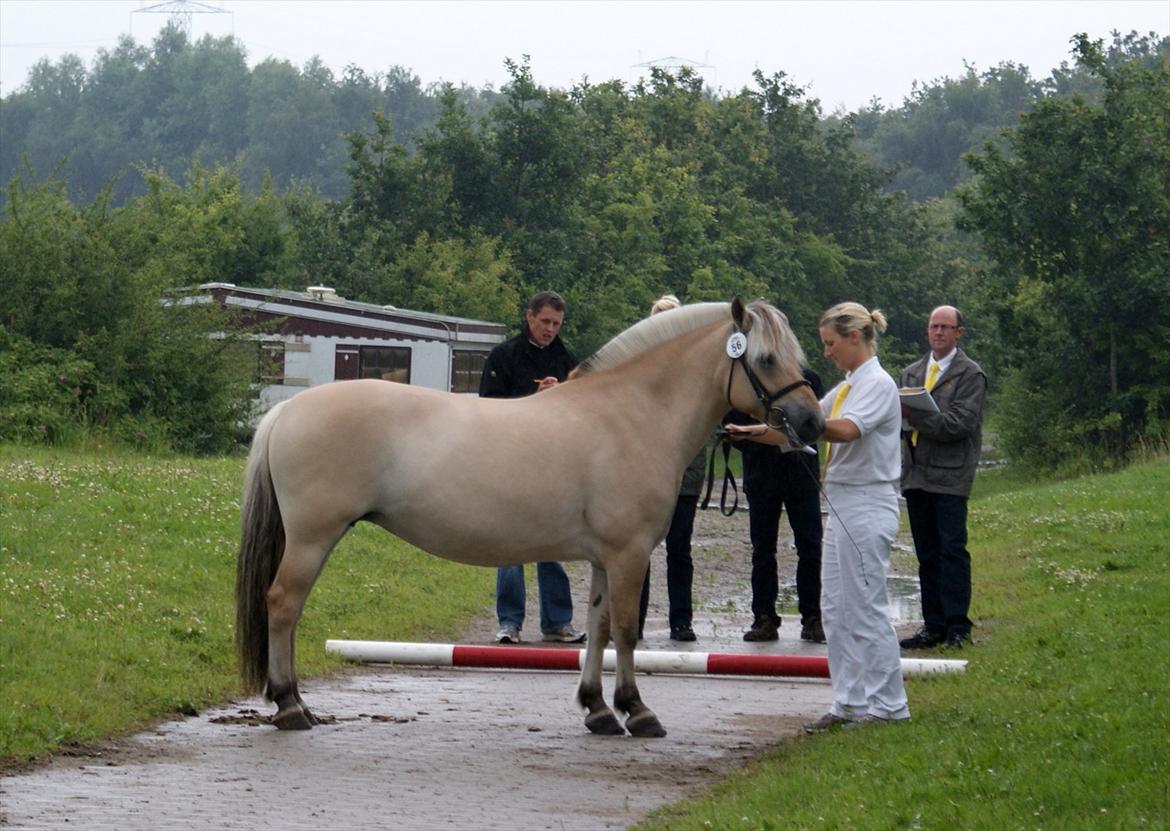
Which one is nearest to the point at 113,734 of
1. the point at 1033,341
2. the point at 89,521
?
the point at 89,521

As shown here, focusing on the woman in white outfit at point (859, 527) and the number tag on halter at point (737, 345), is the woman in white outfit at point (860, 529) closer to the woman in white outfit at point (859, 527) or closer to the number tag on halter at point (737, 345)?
the woman in white outfit at point (859, 527)

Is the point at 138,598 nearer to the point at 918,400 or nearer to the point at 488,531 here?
the point at 488,531

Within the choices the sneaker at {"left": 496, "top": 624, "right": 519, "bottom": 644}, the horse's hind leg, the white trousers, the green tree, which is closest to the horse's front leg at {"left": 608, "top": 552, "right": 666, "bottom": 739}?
the white trousers

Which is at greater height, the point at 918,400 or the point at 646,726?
the point at 918,400

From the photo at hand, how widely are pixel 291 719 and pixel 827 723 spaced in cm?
276

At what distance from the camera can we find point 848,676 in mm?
8305

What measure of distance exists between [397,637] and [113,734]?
12.9 ft

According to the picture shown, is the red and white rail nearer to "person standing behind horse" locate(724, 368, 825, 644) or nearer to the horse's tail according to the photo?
the horse's tail

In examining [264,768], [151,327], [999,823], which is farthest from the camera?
[151,327]

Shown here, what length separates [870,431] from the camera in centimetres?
831

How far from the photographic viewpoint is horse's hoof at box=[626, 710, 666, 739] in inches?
325

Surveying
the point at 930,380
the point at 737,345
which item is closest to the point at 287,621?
the point at 737,345

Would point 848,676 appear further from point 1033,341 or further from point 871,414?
point 1033,341

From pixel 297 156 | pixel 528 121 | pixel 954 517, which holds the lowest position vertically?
pixel 954 517
